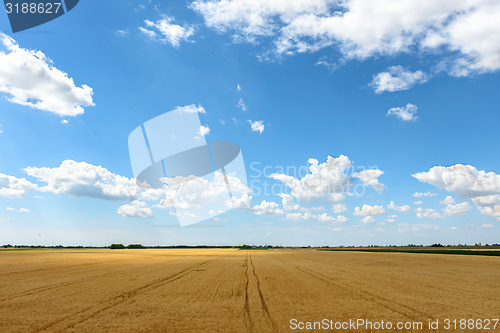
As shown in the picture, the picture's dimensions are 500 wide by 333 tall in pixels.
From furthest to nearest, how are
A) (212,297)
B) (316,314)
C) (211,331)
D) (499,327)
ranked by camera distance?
(212,297), (316,314), (499,327), (211,331)

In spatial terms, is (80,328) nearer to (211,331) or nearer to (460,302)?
(211,331)

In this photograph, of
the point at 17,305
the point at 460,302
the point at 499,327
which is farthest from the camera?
the point at 460,302

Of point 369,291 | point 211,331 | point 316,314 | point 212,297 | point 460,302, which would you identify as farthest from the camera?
point 369,291

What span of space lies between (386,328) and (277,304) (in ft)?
13.9

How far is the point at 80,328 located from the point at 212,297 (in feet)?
19.5

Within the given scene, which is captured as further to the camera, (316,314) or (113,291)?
(113,291)

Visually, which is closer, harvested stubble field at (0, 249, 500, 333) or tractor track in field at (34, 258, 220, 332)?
tractor track in field at (34, 258, 220, 332)

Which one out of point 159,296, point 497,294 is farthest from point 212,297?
point 497,294

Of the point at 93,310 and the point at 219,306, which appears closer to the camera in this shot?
the point at 93,310

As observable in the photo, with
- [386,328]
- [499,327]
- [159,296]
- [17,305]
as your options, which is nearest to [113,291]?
[159,296]

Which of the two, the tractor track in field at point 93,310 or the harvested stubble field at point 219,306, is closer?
the tractor track in field at point 93,310

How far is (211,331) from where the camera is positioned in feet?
26.8

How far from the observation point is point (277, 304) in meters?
11.4

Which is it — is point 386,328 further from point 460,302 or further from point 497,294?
point 497,294
